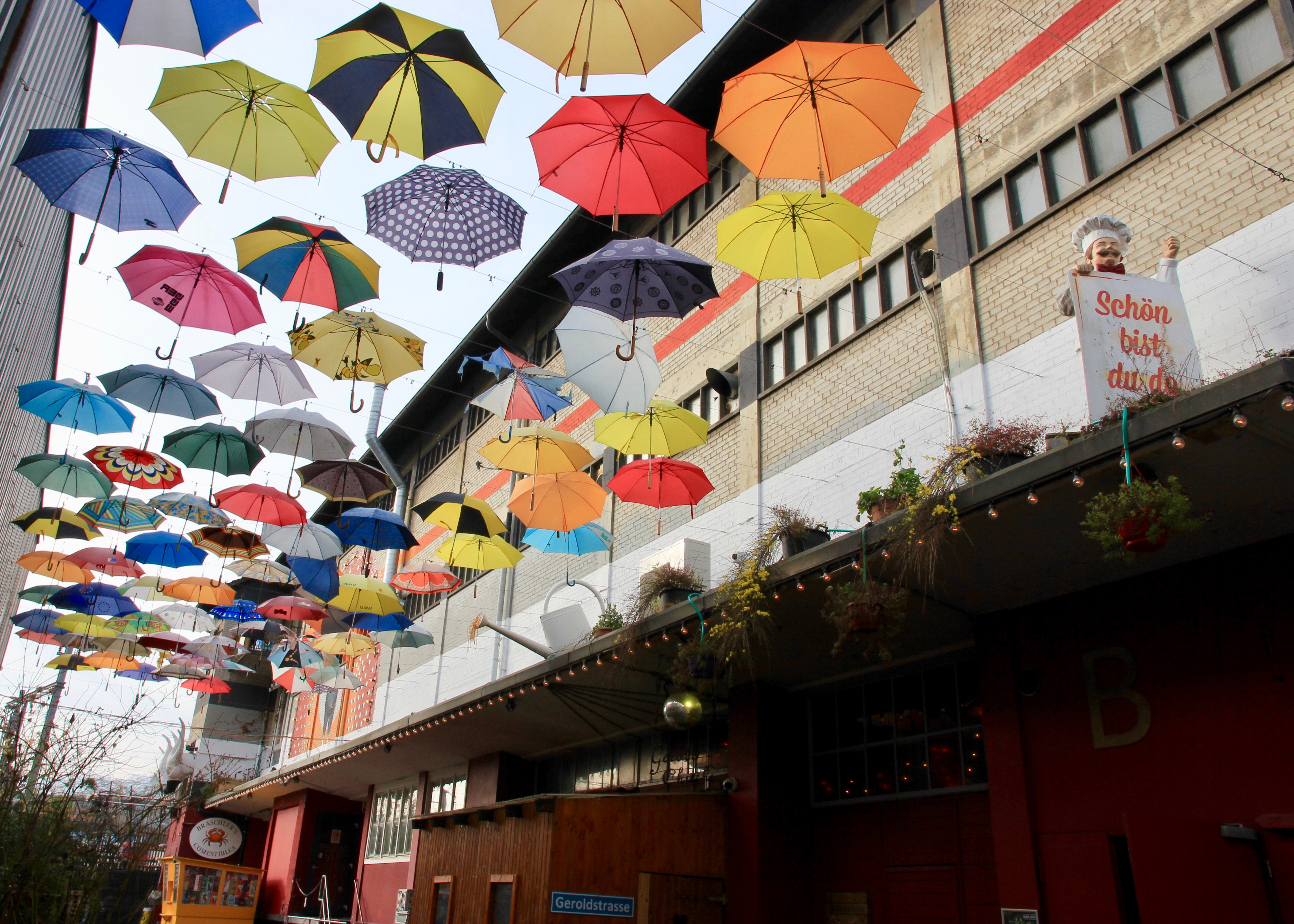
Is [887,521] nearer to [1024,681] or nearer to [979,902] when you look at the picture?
[1024,681]

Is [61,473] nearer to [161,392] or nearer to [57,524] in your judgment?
[57,524]

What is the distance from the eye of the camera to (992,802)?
26.1 feet

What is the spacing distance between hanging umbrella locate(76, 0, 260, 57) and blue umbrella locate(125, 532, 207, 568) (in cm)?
1003

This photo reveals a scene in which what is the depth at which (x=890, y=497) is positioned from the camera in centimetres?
801

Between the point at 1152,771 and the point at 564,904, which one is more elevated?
the point at 1152,771

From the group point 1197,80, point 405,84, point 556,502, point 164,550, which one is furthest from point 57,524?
point 1197,80

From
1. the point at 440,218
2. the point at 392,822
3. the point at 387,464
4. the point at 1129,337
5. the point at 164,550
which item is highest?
the point at 387,464

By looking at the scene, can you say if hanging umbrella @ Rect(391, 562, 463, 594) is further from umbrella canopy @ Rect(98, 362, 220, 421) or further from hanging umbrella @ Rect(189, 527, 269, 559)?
umbrella canopy @ Rect(98, 362, 220, 421)

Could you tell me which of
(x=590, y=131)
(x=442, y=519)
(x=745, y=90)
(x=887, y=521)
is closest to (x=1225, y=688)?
(x=887, y=521)

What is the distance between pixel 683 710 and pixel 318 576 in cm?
785

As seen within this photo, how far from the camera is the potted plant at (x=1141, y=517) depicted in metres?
5.44

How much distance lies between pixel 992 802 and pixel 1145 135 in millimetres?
6724

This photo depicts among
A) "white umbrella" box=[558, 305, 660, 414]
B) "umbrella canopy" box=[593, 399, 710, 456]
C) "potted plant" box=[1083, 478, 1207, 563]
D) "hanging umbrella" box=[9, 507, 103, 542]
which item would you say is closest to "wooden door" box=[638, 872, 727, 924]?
"umbrella canopy" box=[593, 399, 710, 456]

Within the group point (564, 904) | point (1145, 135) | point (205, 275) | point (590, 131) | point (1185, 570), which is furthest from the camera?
point (205, 275)
